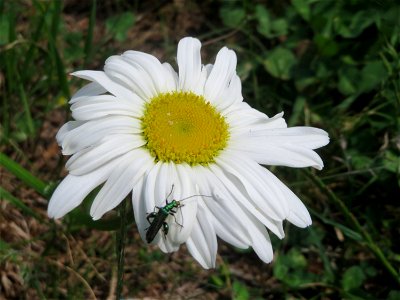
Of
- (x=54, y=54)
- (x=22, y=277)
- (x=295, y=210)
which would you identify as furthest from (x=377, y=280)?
(x=54, y=54)

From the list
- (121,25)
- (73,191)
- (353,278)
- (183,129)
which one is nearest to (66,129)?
(73,191)

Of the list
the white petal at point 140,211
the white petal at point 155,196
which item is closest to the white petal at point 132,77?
the white petal at point 155,196

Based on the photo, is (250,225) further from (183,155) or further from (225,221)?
(183,155)

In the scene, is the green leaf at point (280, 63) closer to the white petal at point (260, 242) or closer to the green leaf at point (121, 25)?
the green leaf at point (121, 25)

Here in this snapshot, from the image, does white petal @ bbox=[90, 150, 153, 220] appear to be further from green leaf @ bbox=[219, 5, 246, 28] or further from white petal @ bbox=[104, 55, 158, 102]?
green leaf @ bbox=[219, 5, 246, 28]

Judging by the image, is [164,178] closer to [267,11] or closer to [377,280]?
[377,280]

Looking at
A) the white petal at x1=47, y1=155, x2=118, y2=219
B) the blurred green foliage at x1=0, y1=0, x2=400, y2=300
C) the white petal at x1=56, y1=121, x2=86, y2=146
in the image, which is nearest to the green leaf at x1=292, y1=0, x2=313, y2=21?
the blurred green foliage at x1=0, y1=0, x2=400, y2=300
